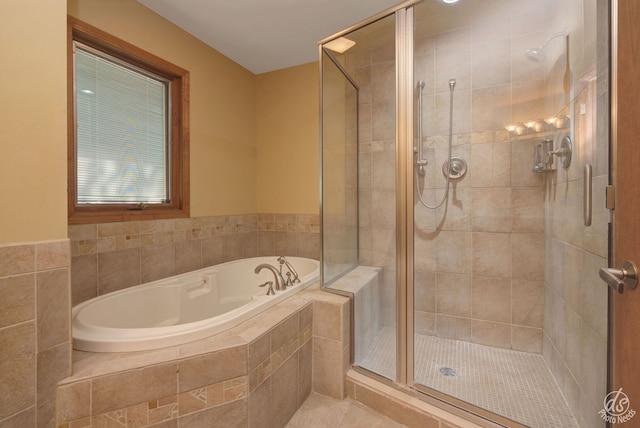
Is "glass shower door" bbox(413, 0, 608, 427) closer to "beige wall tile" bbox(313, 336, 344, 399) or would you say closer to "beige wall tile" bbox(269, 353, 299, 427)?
"beige wall tile" bbox(313, 336, 344, 399)

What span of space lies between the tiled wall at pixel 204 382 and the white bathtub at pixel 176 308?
5 cm

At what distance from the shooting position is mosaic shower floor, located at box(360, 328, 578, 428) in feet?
4.20

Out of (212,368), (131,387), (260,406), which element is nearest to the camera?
(131,387)

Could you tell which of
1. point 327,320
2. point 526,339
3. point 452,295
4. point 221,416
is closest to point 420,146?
point 452,295

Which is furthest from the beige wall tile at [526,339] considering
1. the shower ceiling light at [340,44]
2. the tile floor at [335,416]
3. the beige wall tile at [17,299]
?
the beige wall tile at [17,299]

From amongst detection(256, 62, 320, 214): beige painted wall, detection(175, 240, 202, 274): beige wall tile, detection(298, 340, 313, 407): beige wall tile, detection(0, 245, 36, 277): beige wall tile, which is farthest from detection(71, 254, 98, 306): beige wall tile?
detection(256, 62, 320, 214): beige painted wall

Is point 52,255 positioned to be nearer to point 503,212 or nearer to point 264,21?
point 264,21

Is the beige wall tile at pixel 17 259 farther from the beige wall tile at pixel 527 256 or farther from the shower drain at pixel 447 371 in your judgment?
the beige wall tile at pixel 527 256

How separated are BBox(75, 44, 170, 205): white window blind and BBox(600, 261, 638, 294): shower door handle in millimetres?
2431

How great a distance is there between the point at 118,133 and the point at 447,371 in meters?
2.59

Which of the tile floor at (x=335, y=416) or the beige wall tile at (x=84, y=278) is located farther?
the beige wall tile at (x=84, y=278)

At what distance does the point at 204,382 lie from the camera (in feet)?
3.41

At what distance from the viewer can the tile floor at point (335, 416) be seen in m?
1.37

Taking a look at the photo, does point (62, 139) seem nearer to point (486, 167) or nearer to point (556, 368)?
point (486, 167)
